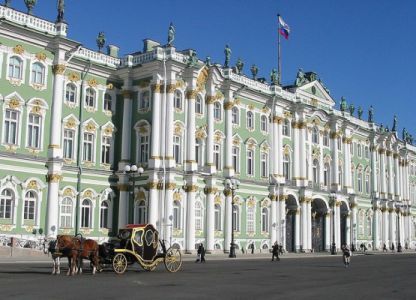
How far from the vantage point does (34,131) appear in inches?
1812

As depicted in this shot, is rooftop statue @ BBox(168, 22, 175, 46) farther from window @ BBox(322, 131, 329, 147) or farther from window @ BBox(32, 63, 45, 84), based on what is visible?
window @ BBox(322, 131, 329, 147)

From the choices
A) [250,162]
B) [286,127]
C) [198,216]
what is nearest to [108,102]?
[198,216]

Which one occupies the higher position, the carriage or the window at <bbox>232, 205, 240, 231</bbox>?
the window at <bbox>232, 205, 240, 231</bbox>

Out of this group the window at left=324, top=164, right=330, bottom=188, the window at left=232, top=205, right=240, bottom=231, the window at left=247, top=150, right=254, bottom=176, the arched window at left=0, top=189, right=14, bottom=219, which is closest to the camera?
the arched window at left=0, top=189, right=14, bottom=219

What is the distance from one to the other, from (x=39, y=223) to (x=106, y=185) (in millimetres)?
7965

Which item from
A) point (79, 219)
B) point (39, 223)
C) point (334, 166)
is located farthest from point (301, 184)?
point (39, 223)

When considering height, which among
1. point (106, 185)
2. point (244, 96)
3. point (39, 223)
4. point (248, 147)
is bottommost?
point (39, 223)

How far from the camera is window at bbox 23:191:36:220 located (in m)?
44.8

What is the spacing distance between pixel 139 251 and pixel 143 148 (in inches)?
1006

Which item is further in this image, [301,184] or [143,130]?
[301,184]

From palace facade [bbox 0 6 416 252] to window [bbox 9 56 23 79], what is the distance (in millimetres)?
162

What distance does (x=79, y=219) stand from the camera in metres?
48.9

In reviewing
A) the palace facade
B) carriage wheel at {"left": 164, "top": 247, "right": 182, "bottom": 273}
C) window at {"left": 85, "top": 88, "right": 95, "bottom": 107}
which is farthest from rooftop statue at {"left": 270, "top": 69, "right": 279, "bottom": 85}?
carriage wheel at {"left": 164, "top": 247, "right": 182, "bottom": 273}

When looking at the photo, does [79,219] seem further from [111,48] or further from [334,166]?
[334,166]
